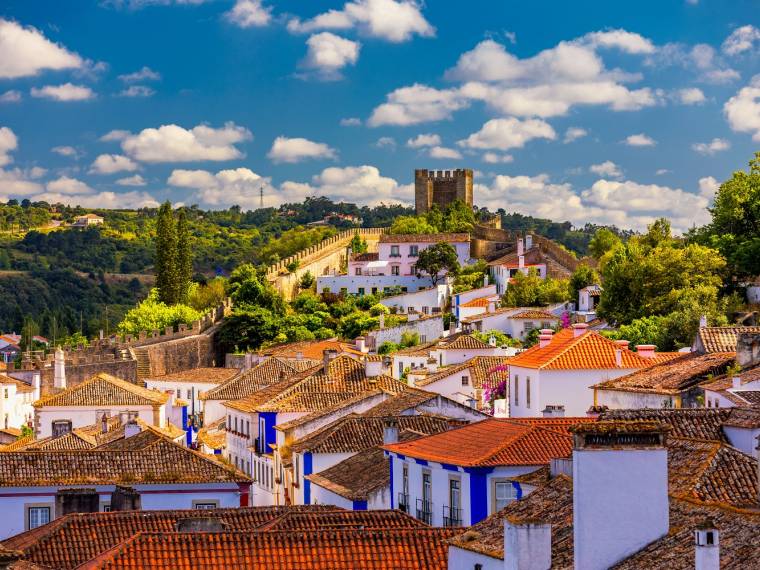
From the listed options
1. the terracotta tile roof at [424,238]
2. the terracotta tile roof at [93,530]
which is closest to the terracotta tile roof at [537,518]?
the terracotta tile roof at [93,530]

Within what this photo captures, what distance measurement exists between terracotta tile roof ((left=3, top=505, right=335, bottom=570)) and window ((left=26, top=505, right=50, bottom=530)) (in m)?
6.37

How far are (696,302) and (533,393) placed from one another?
20092 millimetres

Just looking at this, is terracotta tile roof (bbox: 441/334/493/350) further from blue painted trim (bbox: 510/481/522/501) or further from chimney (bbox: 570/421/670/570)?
chimney (bbox: 570/421/670/570)

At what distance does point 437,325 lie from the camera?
90.0 meters

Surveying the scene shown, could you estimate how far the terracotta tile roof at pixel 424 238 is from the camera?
117 metres

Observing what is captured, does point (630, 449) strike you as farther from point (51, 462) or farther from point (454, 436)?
point (51, 462)

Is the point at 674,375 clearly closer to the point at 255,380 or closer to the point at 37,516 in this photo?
the point at 37,516

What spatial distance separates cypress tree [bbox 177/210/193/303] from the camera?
113562 millimetres

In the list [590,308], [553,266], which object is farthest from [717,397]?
[553,266]

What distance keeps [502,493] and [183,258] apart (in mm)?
88760

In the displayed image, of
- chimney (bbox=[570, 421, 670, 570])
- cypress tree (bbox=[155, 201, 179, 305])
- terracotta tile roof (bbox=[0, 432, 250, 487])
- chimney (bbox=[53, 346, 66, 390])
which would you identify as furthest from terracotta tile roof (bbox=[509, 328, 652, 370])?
cypress tree (bbox=[155, 201, 179, 305])

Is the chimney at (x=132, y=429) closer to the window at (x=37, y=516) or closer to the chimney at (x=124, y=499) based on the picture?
the window at (x=37, y=516)

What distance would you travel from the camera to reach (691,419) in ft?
80.2

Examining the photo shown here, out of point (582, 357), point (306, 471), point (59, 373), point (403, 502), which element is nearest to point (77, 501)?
point (403, 502)
